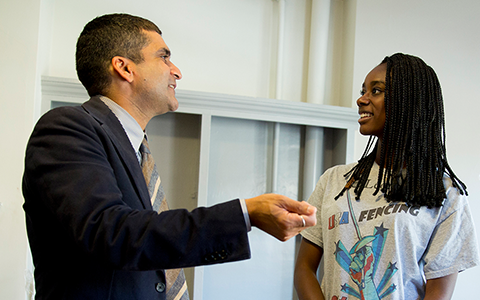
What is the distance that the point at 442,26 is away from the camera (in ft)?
8.61

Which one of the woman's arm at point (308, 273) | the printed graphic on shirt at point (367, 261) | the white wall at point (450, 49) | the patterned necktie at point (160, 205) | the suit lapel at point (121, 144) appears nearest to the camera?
the suit lapel at point (121, 144)

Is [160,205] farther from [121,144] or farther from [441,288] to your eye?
[441,288]

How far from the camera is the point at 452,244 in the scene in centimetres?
107

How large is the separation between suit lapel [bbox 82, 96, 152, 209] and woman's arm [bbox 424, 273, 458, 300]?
2.74 ft

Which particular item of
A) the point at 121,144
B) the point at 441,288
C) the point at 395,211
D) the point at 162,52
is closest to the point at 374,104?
the point at 395,211

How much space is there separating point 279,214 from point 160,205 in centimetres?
51

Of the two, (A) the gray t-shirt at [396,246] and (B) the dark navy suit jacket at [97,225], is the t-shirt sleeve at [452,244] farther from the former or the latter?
(B) the dark navy suit jacket at [97,225]

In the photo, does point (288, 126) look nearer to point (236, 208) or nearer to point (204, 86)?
point (204, 86)

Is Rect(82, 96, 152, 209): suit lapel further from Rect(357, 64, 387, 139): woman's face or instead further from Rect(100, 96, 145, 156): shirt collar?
Rect(357, 64, 387, 139): woman's face

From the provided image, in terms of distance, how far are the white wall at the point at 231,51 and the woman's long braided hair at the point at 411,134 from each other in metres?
1.19

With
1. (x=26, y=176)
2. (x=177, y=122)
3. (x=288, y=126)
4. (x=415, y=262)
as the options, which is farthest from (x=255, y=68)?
(x=26, y=176)

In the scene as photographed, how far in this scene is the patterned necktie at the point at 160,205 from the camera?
0.98m

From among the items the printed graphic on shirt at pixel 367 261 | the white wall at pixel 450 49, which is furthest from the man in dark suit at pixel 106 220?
the white wall at pixel 450 49

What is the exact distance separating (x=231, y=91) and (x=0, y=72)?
4.13ft
